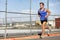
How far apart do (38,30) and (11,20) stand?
1876 mm

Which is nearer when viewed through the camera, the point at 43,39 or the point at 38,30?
the point at 43,39

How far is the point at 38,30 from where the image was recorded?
1205 cm

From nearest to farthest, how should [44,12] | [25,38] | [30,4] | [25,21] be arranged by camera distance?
1. [25,38]
2. [44,12]
3. [30,4]
4. [25,21]

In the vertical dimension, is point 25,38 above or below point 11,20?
below

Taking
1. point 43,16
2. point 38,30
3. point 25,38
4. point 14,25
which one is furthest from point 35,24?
point 25,38

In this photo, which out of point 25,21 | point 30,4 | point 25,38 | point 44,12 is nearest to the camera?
point 25,38

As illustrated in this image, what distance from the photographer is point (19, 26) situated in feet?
39.7

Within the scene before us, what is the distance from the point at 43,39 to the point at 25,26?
→ 2.66 m

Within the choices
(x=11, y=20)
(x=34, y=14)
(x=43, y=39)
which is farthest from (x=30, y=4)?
(x=43, y=39)

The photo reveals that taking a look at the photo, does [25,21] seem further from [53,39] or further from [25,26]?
[53,39]

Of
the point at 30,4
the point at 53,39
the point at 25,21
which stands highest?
the point at 30,4

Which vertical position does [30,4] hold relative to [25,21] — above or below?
above

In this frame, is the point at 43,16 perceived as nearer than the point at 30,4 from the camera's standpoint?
Yes

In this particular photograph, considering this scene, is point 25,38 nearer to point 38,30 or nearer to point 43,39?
point 43,39
